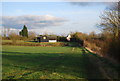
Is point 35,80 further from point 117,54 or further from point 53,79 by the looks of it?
point 117,54

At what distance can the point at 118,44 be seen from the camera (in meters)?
7.63

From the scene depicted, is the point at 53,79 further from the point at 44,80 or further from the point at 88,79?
the point at 88,79

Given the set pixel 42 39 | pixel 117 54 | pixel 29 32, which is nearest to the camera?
pixel 117 54

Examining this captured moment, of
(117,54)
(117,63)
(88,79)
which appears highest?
(117,54)

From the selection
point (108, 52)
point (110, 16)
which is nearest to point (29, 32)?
point (110, 16)

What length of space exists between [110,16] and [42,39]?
64.2 meters

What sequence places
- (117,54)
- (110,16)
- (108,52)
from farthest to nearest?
(110,16) → (108,52) → (117,54)

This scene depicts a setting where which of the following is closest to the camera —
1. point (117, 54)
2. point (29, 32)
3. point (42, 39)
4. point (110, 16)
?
point (117, 54)

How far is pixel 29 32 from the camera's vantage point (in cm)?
7644

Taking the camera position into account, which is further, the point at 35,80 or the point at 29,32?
the point at 29,32

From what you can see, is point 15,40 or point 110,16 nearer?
point 110,16

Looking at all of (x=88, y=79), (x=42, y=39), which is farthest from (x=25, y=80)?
(x=42, y=39)

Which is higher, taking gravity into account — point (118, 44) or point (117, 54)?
point (118, 44)

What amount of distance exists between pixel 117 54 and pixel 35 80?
451cm
